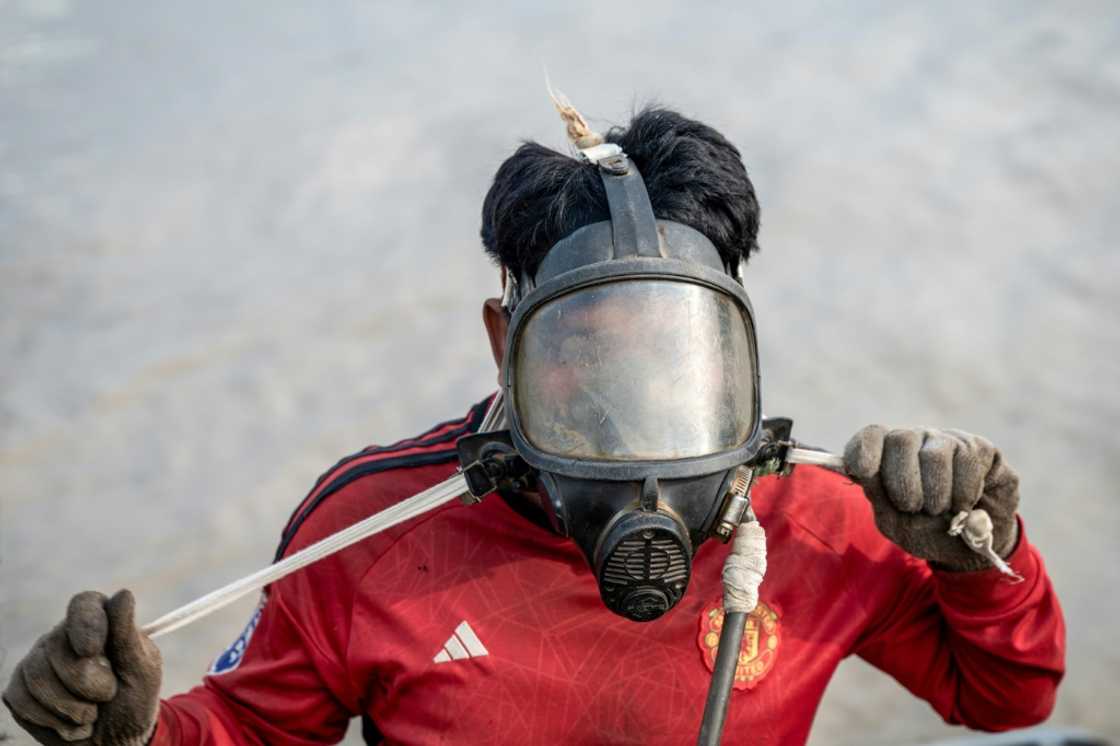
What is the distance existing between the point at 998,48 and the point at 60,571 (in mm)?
6013

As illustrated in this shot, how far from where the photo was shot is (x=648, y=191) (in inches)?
85.9

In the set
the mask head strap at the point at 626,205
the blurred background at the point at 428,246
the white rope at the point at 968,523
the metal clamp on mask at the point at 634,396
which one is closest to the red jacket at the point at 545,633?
the white rope at the point at 968,523

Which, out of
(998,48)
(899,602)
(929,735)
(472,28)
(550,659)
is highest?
(472,28)

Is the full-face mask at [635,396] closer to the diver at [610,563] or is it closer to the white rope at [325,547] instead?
the diver at [610,563]

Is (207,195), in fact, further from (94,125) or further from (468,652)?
(468,652)

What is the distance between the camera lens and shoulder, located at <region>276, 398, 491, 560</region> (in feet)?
7.96

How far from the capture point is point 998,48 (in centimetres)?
756

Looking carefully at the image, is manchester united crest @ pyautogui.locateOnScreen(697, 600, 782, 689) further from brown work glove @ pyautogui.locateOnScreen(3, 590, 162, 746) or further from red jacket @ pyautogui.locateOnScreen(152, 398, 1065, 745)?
brown work glove @ pyautogui.locateOnScreen(3, 590, 162, 746)

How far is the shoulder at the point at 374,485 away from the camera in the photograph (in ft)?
7.96

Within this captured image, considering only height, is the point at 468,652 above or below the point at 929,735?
above

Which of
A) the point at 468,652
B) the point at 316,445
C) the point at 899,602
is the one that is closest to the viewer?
the point at 468,652

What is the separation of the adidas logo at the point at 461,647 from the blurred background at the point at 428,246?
250 cm

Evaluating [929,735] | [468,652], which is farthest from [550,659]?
[929,735]

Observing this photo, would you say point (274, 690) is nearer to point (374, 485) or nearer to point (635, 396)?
point (374, 485)
